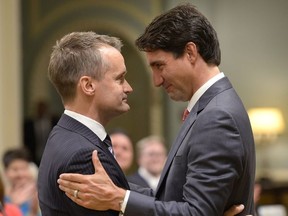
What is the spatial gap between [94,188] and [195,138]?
0.38m

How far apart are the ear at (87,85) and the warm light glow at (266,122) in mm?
8508

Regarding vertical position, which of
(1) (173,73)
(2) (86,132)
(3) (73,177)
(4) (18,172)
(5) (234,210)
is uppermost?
(1) (173,73)

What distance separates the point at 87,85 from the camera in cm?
287

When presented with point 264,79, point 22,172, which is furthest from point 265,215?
point 264,79

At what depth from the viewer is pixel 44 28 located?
1259cm

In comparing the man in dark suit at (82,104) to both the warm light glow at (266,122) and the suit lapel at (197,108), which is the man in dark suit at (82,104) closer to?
the suit lapel at (197,108)

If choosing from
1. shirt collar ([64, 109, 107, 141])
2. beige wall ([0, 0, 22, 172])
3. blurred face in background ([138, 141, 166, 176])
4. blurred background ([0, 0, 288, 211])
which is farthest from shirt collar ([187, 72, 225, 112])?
blurred background ([0, 0, 288, 211])

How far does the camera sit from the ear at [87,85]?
286 centimetres

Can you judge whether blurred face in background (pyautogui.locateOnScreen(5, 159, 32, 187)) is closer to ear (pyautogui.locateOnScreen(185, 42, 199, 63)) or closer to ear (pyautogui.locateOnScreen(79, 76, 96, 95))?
ear (pyautogui.locateOnScreen(79, 76, 96, 95))

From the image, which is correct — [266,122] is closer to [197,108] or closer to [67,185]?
[197,108]

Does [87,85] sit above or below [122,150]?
above

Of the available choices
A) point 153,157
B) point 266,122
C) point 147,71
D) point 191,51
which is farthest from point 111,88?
point 147,71

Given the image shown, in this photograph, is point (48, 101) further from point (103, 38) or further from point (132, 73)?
point (103, 38)

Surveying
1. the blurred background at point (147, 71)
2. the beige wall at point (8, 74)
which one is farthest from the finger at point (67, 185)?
the blurred background at point (147, 71)
